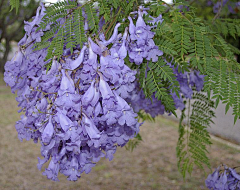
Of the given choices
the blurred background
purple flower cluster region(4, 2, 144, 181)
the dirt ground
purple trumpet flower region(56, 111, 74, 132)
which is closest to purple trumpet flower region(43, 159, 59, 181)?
purple flower cluster region(4, 2, 144, 181)

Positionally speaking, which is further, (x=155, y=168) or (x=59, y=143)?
(x=155, y=168)

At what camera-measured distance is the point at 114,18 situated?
3.68 feet

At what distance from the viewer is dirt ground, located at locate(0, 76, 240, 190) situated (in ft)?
13.8

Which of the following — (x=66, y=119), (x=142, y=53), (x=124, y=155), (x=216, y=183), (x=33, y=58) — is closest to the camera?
(x=66, y=119)

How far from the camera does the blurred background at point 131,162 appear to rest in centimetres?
416

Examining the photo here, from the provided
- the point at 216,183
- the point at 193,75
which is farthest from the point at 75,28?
the point at 216,183

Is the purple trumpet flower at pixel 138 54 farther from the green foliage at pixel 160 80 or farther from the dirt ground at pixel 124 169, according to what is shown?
the dirt ground at pixel 124 169

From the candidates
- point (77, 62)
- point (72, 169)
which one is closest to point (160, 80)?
point (77, 62)

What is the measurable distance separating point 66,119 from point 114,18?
472 millimetres

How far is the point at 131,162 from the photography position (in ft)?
16.3

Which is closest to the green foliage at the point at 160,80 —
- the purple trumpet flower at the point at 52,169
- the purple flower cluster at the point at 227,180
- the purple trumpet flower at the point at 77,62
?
the purple trumpet flower at the point at 77,62

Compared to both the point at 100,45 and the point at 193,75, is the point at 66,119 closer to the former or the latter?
the point at 100,45

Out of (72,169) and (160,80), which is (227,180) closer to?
(160,80)

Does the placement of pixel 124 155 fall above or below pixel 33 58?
below
